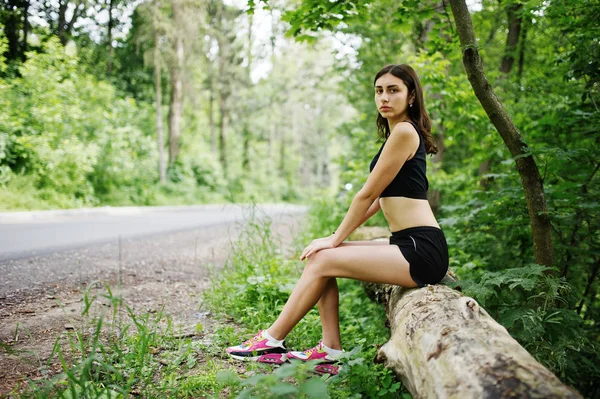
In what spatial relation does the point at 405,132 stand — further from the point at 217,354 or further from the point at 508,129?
the point at 217,354

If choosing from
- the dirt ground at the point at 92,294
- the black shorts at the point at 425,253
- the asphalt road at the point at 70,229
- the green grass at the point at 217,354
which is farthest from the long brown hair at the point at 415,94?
the asphalt road at the point at 70,229

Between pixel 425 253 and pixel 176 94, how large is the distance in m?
17.1

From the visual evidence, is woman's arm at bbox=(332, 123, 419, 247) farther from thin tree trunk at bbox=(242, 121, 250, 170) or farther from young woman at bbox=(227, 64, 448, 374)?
thin tree trunk at bbox=(242, 121, 250, 170)

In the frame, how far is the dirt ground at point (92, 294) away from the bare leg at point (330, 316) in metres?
1.01

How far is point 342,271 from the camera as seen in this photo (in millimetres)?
2693

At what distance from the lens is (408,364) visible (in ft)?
6.61

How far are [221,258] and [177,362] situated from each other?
3426 millimetres

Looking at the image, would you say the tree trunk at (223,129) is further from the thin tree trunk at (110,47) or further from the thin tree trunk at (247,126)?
the thin tree trunk at (110,47)

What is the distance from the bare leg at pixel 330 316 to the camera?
2.78 metres

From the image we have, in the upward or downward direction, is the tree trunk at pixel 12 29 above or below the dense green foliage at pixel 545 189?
above

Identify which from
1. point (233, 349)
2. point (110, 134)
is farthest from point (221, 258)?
point (110, 134)

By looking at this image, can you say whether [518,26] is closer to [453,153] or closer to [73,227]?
[453,153]

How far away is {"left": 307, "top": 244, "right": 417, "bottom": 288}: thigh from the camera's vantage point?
2574 mm

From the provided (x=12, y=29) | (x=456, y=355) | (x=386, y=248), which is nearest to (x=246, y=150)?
(x=12, y=29)
